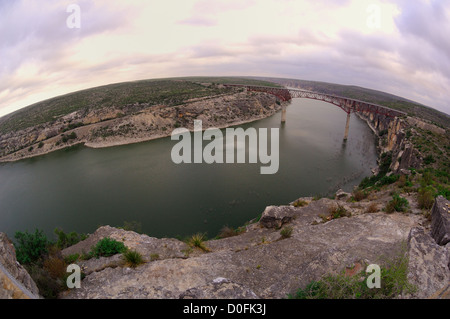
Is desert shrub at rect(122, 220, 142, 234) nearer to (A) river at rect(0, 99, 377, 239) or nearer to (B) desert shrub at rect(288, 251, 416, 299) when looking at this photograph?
(A) river at rect(0, 99, 377, 239)

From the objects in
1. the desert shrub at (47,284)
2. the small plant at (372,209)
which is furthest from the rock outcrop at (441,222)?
the desert shrub at (47,284)

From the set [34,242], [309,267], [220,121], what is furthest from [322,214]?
[220,121]

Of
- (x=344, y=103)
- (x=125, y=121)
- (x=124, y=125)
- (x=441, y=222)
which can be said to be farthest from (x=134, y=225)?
(x=344, y=103)

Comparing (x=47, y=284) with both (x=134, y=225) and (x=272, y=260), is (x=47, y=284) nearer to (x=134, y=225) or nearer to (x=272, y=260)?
(x=272, y=260)

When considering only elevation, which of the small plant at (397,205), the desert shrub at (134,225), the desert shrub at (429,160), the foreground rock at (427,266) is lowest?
the desert shrub at (134,225)

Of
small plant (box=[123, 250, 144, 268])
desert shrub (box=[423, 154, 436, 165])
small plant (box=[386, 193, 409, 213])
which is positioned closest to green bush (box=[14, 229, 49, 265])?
small plant (box=[123, 250, 144, 268])

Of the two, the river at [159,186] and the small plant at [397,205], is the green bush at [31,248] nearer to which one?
the river at [159,186]

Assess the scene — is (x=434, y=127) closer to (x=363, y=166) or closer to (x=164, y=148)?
(x=363, y=166)
